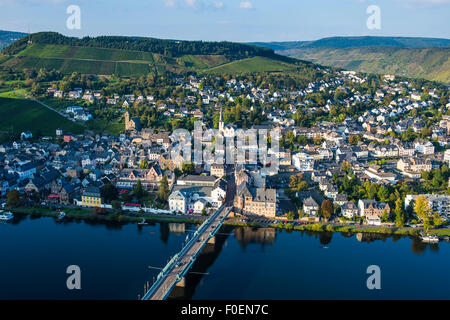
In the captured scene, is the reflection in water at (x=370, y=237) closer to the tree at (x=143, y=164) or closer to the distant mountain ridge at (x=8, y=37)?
the tree at (x=143, y=164)

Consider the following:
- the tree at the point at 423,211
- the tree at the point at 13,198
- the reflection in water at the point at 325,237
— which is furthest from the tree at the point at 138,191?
the tree at the point at 423,211

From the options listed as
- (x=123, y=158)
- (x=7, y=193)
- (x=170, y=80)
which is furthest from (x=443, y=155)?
(x=170, y=80)

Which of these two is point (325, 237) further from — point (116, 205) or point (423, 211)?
point (116, 205)

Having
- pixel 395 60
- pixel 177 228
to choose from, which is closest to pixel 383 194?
pixel 177 228

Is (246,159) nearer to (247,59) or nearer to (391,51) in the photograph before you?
(247,59)

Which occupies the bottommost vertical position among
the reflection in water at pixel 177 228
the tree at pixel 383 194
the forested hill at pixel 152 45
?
the reflection in water at pixel 177 228
